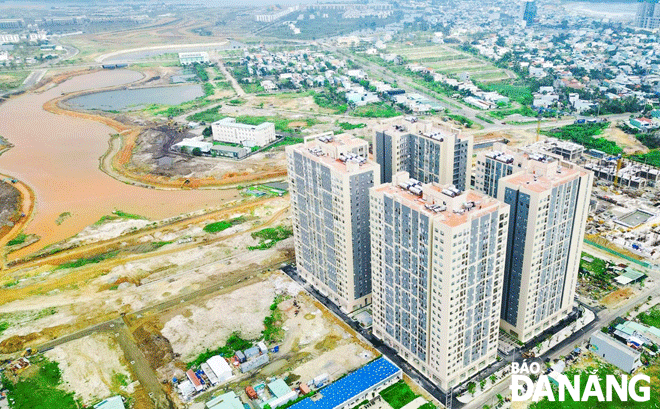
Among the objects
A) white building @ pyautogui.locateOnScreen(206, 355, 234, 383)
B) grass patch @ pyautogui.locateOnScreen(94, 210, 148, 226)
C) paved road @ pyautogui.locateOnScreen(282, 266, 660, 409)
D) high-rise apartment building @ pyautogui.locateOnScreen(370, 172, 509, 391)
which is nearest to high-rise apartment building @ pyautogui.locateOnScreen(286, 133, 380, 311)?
paved road @ pyautogui.locateOnScreen(282, 266, 660, 409)

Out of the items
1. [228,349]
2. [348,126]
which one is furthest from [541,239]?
[348,126]

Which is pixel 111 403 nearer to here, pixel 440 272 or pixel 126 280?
pixel 126 280

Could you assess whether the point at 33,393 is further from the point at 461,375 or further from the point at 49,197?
the point at 49,197

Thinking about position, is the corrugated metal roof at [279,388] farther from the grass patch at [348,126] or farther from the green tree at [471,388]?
the grass patch at [348,126]

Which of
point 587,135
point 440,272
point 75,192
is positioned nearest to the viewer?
point 440,272

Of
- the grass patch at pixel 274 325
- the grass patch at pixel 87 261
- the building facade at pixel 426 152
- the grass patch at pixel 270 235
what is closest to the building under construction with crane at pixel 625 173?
the building facade at pixel 426 152

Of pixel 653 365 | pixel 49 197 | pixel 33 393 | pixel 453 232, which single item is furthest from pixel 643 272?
pixel 49 197

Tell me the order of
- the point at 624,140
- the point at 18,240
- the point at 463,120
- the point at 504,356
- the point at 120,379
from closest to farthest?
the point at 504,356, the point at 120,379, the point at 18,240, the point at 624,140, the point at 463,120
